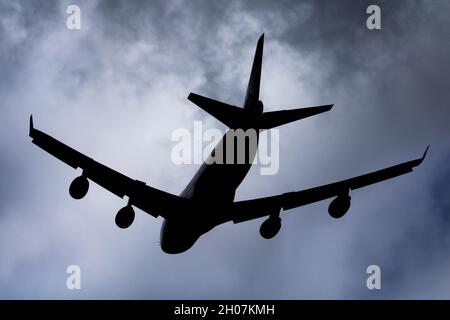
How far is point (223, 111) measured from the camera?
2438 cm

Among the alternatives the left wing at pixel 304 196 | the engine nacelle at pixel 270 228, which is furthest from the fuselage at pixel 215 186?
the engine nacelle at pixel 270 228

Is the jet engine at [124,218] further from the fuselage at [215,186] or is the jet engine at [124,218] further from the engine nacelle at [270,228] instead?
the engine nacelle at [270,228]

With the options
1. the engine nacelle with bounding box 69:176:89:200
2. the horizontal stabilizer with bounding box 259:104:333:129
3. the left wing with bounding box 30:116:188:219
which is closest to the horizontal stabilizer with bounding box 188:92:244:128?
the horizontal stabilizer with bounding box 259:104:333:129

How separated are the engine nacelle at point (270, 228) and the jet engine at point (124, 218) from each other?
7.36m

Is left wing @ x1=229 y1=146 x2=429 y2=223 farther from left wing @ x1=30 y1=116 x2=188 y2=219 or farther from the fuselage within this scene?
left wing @ x1=30 y1=116 x2=188 y2=219

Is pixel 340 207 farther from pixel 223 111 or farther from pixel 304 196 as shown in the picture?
pixel 223 111

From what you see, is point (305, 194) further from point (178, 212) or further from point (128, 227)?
point (128, 227)

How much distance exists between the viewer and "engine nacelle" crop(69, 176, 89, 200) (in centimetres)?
2470

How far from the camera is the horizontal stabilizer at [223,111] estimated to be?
23.3 meters

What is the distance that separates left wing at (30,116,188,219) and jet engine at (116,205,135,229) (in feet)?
2.36
